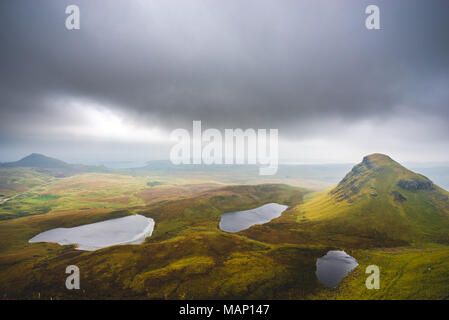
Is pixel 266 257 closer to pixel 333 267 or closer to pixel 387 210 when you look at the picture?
pixel 333 267

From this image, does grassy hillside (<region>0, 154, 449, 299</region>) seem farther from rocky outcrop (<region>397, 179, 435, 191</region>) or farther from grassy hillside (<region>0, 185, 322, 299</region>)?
rocky outcrop (<region>397, 179, 435, 191</region>)

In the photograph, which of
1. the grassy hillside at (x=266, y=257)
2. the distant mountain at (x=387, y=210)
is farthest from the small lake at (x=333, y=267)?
the distant mountain at (x=387, y=210)

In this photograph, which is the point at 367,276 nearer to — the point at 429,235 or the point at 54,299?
the point at 429,235

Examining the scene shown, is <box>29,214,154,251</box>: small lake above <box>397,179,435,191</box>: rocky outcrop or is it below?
below

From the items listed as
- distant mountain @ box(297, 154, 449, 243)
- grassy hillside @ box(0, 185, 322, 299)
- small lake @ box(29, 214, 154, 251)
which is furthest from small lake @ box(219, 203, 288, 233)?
small lake @ box(29, 214, 154, 251)
